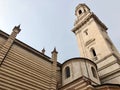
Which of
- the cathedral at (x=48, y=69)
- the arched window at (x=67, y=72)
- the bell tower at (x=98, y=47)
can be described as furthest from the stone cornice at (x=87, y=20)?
the arched window at (x=67, y=72)

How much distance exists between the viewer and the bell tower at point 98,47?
2139 centimetres

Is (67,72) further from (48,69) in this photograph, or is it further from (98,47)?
(98,47)

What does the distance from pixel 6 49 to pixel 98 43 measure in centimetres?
1625

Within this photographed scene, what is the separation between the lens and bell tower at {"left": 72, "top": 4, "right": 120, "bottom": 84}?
21.4m

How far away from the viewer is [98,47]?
2591 cm

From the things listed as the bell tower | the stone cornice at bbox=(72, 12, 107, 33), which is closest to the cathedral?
the bell tower

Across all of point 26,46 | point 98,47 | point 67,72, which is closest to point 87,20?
point 98,47

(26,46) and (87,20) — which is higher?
(87,20)

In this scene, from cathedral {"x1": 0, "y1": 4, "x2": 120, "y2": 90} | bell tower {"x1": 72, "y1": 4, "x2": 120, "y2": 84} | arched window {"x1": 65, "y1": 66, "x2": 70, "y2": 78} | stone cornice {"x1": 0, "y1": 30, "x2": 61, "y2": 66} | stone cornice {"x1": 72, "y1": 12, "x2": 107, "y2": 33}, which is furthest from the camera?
stone cornice {"x1": 72, "y1": 12, "x2": 107, "y2": 33}

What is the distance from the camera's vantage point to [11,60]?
14852mm

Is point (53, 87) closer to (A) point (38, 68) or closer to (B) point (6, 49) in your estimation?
(A) point (38, 68)

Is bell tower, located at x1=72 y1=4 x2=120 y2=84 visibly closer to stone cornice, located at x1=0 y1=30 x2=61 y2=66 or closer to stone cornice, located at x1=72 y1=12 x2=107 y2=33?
stone cornice, located at x1=72 y1=12 x2=107 y2=33

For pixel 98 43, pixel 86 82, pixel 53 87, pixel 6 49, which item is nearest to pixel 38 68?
pixel 53 87

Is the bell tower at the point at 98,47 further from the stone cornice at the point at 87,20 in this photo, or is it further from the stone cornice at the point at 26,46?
the stone cornice at the point at 26,46
